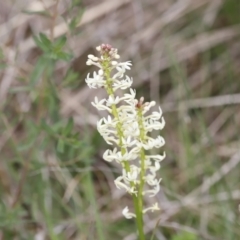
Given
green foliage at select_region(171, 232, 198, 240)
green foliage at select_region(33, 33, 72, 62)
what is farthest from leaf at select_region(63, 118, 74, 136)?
green foliage at select_region(171, 232, 198, 240)

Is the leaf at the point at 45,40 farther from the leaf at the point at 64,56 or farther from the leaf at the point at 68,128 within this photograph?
the leaf at the point at 68,128

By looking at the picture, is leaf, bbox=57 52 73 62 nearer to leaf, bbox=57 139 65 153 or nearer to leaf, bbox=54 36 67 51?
leaf, bbox=54 36 67 51

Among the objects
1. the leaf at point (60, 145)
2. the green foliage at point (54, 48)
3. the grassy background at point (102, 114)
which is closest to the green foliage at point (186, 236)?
the grassy background at point (102, 114)

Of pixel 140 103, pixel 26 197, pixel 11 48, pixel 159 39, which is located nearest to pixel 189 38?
pixel 159 39

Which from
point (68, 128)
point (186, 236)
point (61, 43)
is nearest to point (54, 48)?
point (61, 43)

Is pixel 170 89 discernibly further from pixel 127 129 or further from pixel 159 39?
pixel 127 129

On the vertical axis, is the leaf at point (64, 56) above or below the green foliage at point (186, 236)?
above

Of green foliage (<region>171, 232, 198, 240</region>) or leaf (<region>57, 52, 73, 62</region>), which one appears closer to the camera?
leaf (<region>57, 52, 73, 62</region>)

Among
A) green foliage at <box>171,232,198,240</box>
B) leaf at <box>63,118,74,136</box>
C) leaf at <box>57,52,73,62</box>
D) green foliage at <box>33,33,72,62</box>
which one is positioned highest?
green foliage at <box>33,33,72,62</box>
